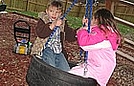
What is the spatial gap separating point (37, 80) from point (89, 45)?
0.40 metres

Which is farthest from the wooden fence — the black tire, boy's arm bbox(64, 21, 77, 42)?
the black tire

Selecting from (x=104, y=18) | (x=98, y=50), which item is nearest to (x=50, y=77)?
(x=98, y=50)

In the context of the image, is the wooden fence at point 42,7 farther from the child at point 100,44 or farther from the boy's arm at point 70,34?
the child at point 100,44

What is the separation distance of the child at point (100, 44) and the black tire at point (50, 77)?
0.42ft

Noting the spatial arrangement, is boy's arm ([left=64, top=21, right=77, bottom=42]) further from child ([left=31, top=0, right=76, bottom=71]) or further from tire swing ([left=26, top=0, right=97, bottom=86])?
tire swing ([left=26, top=0, right=97, bottom=86])

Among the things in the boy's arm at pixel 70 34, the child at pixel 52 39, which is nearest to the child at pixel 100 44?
the child at pixel 52 39

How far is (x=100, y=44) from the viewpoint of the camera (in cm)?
215

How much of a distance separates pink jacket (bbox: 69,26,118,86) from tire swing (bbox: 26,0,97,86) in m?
0.12

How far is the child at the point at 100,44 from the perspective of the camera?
214 centimetres

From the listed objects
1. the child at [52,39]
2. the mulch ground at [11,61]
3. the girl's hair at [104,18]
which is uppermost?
the girl's hair at [104,18]

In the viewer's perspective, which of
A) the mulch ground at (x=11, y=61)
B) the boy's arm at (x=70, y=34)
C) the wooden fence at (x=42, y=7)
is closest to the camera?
the boy's arm at (x=70, y=34)

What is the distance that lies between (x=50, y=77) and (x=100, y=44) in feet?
1.22

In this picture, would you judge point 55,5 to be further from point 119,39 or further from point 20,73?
point 20,73

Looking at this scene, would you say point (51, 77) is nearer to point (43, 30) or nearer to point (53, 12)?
point (43, 30)
